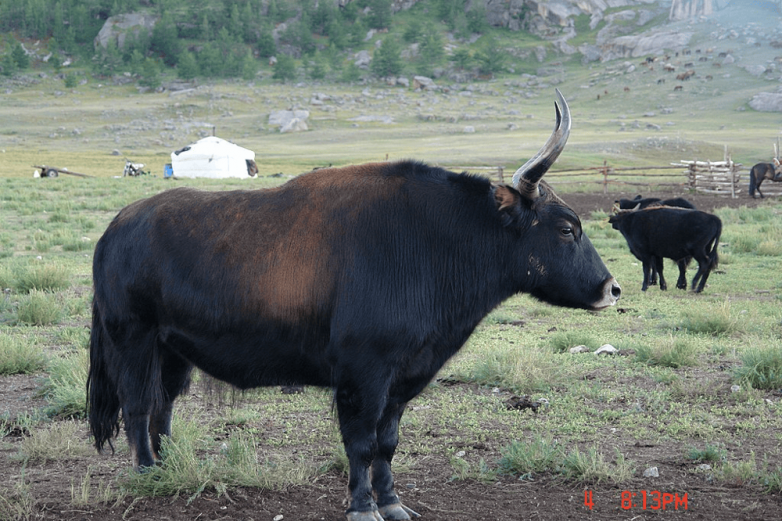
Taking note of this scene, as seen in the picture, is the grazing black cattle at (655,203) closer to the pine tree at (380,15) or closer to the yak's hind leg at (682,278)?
the yak's hind leg at (682,278)

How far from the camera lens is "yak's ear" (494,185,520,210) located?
446 cm

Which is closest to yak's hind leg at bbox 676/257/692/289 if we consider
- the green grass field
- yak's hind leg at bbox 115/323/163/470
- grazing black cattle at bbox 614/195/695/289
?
grazing black cattle at bbox 614/195/695/289

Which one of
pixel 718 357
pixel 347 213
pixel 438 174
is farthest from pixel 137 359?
pixel 718 357

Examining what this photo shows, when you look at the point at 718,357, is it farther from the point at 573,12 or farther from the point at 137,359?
the point at 573,12

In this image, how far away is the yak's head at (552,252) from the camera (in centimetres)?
457

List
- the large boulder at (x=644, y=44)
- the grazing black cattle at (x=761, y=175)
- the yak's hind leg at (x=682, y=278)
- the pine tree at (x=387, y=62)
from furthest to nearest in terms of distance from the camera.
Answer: the large boulder at (x=644, y=44)
the pine tree at (x=387, y=62)
the grazing black cattle at (x=761, y=175)
the yak's hind leg at (x=682, y=278)

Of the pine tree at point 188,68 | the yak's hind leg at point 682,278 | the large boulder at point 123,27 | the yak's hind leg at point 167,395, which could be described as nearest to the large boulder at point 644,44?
the pine tree at point 188,68

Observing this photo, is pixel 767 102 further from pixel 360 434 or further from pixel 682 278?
pixel 360 434

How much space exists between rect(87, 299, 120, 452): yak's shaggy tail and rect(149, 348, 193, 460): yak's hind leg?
0.86ft

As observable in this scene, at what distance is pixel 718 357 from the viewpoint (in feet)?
25.0

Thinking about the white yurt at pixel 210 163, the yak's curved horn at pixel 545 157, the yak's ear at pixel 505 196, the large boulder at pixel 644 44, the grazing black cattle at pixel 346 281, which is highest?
the large boulder at pixel 644 44

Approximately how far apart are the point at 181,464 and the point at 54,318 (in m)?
5.21

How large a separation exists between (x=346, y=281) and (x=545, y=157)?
52.4 inches
